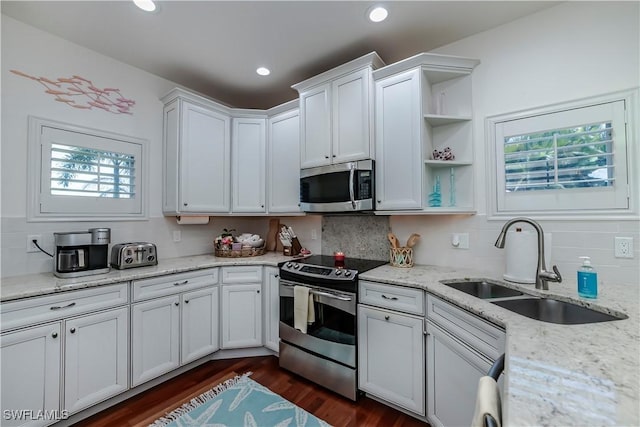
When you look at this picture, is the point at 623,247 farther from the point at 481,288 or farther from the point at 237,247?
the point at 237,247

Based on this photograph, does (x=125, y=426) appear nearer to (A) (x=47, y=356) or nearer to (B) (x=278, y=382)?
(A) (x=47, y=356)

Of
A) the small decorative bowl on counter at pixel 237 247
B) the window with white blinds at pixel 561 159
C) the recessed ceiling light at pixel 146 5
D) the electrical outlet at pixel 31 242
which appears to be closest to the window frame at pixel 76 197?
the electrical outlet at pixel 31 242

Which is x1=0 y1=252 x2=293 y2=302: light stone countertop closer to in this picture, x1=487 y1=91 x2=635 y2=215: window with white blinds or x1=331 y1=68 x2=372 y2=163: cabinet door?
x1=331 y1=68 x2=372 y2=163: cabinet door

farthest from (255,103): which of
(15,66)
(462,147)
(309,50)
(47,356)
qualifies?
(47,356)

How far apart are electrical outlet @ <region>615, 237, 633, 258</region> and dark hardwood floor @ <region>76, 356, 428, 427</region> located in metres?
1.63

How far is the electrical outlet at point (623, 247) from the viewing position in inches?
62.2

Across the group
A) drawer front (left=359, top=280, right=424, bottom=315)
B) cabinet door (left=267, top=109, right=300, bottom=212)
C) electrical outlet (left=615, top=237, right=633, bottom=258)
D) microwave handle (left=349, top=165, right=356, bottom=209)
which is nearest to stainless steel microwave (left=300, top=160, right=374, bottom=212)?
microwave handle (left=349, top=165, right=356, bottom=209)

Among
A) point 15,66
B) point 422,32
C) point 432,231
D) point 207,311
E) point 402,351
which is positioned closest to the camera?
point 402,351

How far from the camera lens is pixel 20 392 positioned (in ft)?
5.01

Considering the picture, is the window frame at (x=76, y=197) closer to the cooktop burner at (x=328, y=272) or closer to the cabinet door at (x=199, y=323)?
the cabinet door at (x=199, y=323)

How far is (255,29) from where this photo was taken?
6.76 feet

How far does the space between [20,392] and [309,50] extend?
3.08 metres

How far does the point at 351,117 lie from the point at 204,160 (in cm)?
158

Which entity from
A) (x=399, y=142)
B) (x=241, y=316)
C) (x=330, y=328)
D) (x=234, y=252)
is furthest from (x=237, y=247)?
(x=399, y=142)
